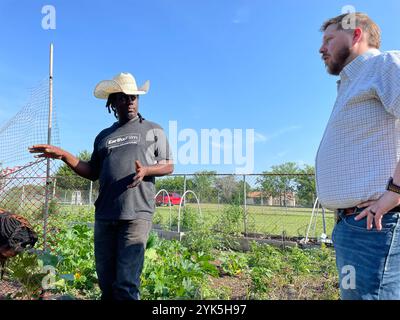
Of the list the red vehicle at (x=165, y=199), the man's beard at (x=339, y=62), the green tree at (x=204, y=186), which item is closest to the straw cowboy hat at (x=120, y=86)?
the man's beard at (x=339, y=62)

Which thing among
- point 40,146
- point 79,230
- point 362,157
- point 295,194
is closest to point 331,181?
point 362,157

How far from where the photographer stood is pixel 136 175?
2.28 metres

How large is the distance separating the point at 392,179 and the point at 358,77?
1.85 ft

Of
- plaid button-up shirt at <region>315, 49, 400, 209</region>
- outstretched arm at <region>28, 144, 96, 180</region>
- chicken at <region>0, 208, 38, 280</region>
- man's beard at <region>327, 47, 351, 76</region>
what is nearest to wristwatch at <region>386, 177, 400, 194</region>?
plaid button-up shirt at <region>315, 49, 400, 209</region>

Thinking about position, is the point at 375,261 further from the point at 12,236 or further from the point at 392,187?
the point at 12,236

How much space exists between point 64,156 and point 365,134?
2155mm

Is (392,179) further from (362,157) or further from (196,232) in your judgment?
(196,232)

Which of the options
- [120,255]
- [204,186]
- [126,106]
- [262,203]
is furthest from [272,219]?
[120,255]

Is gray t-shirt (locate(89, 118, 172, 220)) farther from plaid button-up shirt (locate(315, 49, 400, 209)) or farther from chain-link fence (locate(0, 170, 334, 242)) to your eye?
chain-link fence (locate(0, 170, 334, 242))

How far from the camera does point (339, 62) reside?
71.1 inches

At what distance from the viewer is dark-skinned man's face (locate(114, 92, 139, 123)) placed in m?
2.71

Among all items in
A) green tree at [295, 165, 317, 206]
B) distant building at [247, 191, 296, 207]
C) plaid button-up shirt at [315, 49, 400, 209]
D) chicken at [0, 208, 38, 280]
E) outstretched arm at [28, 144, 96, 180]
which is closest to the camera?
plaid button-up shirt at [315, 49, 400, 209]

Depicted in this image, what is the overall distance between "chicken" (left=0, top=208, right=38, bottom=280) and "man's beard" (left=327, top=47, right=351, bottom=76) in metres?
3.14

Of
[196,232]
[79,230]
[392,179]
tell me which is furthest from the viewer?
[196,232]
